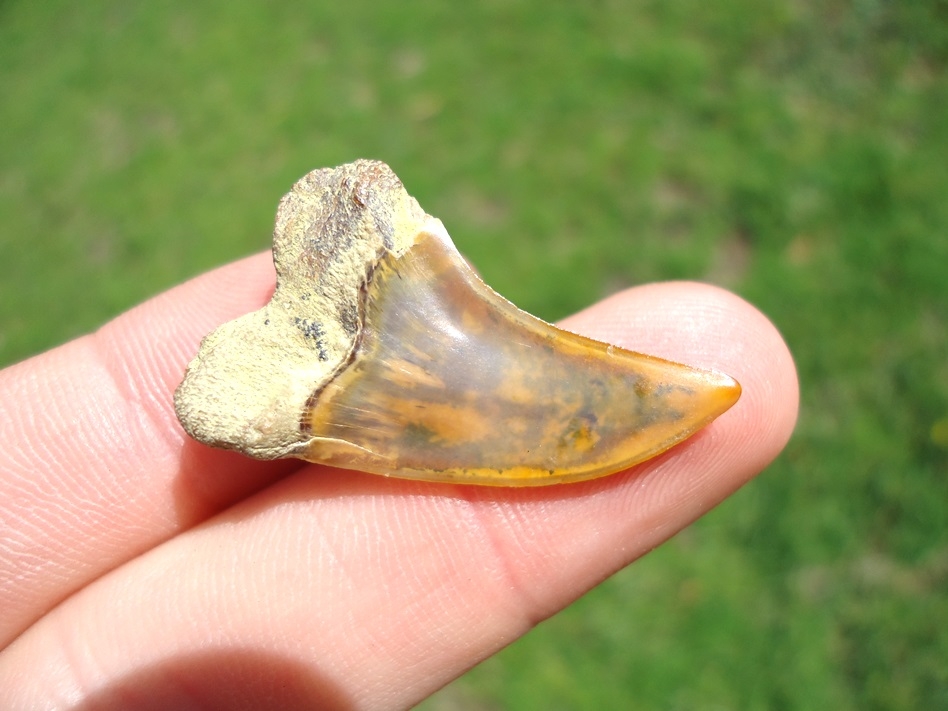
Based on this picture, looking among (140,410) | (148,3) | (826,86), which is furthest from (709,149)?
(148,3)

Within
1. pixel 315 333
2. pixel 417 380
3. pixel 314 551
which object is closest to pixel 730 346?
pixel 417 380

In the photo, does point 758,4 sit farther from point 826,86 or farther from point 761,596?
point 761,596

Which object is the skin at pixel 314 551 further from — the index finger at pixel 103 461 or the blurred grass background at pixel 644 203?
the blurred grass background at pixel 644 203

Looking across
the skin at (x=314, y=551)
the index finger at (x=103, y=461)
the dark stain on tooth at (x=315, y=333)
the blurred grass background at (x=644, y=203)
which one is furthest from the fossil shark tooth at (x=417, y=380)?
the blurred grass background at (x=644, y=203)

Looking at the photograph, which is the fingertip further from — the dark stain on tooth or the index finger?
the index finger

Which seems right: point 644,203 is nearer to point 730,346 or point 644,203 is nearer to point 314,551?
point 730,346
